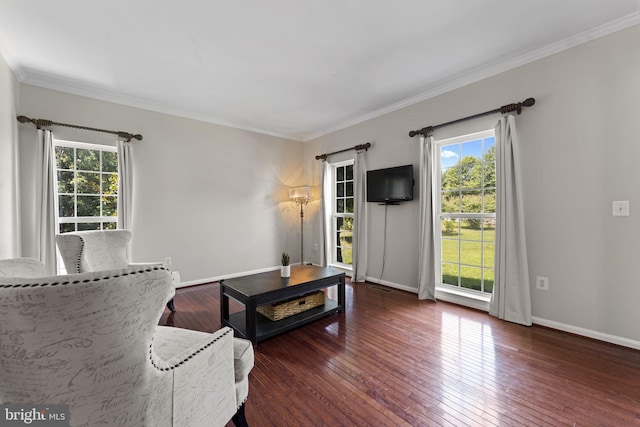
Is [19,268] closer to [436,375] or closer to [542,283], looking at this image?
[436,375]

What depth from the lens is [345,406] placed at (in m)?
1.62

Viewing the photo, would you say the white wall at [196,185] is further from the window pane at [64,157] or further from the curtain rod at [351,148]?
the curtain rod at [351,148]

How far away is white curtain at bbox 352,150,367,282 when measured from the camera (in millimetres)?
4320

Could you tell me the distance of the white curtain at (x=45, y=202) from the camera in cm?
304

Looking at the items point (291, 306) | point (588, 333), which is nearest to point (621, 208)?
point (588, 333)

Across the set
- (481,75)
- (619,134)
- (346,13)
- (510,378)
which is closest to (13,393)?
(510,378)

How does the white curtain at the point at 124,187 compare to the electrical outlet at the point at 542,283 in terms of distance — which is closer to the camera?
the electrical outlet at the point at 542,283

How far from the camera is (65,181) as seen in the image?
11.0ft

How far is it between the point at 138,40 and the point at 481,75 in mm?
3519

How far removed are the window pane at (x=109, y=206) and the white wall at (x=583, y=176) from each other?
4.73 meters

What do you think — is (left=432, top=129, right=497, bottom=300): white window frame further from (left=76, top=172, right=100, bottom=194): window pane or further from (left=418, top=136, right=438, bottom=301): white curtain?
(left=76, top=172, right=100, bottom=194): window pane

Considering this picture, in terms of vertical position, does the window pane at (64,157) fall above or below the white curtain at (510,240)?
above

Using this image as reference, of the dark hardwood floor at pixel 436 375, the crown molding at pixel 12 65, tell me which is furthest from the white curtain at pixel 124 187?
the dark hardwood floor at pixel 436 375

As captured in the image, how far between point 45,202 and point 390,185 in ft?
13.9
